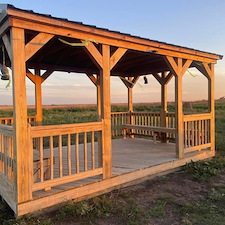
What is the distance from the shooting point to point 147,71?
750 centimetres

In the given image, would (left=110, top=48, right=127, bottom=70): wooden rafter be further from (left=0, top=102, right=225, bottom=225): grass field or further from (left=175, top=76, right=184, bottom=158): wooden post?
(left=0, top=102, right=225, bottom=225): grass field

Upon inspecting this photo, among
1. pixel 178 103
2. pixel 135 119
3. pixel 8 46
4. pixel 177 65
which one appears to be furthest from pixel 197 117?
pixel 8 46

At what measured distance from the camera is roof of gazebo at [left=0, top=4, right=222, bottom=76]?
287cm

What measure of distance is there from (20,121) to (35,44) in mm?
1035

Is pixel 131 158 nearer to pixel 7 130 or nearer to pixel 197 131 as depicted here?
pixel 197 131

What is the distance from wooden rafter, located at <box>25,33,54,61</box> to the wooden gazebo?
13mm

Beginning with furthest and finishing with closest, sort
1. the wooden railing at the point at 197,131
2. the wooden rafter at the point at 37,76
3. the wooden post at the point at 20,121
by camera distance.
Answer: the wooden rafter at the point at 37,76, the wooden railing at the point at 197,131, the wooden post at the point at 20,121

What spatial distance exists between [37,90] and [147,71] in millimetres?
3653

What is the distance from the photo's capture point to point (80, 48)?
4590 millimetres

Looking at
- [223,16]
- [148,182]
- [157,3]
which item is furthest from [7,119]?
[223,16]

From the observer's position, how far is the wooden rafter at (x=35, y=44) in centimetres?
289

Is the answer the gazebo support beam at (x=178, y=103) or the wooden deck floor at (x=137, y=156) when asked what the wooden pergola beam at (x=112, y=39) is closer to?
the gazebo support beam at (x=178, y=103)

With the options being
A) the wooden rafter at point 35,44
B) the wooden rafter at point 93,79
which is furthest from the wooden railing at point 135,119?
the wooden rafter at point 35,44

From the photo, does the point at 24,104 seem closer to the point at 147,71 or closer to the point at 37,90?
the point at 37,90
